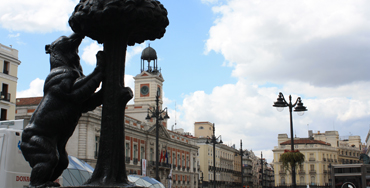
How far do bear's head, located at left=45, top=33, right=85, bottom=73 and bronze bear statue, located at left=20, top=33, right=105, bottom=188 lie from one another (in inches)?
1.6

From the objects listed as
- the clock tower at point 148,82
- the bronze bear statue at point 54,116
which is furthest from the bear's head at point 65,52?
the clock tower at point 148,82

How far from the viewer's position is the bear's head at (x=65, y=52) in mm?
5637

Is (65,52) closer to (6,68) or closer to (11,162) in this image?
(11,162)

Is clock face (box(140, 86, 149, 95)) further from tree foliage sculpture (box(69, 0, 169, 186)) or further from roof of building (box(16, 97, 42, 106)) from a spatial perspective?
tree foliage sculpture (box(69, 0, 169, 186))

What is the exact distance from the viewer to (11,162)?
9.72m

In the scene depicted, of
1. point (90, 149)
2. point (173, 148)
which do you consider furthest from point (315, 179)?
point (90, 149)

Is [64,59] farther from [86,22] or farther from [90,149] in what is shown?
[90,149]

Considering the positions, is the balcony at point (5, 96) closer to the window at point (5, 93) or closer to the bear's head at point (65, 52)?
the window at point (5, 93)

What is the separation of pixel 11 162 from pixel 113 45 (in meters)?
5.42

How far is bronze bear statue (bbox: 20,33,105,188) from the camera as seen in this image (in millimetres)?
5258

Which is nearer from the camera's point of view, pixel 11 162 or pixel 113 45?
pixel 113 45

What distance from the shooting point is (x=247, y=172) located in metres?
102

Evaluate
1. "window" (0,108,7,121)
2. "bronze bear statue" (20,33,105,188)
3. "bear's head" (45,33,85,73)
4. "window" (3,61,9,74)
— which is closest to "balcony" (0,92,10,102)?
"window" (0,108,7,121)

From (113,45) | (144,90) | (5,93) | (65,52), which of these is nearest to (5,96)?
(5,93)
